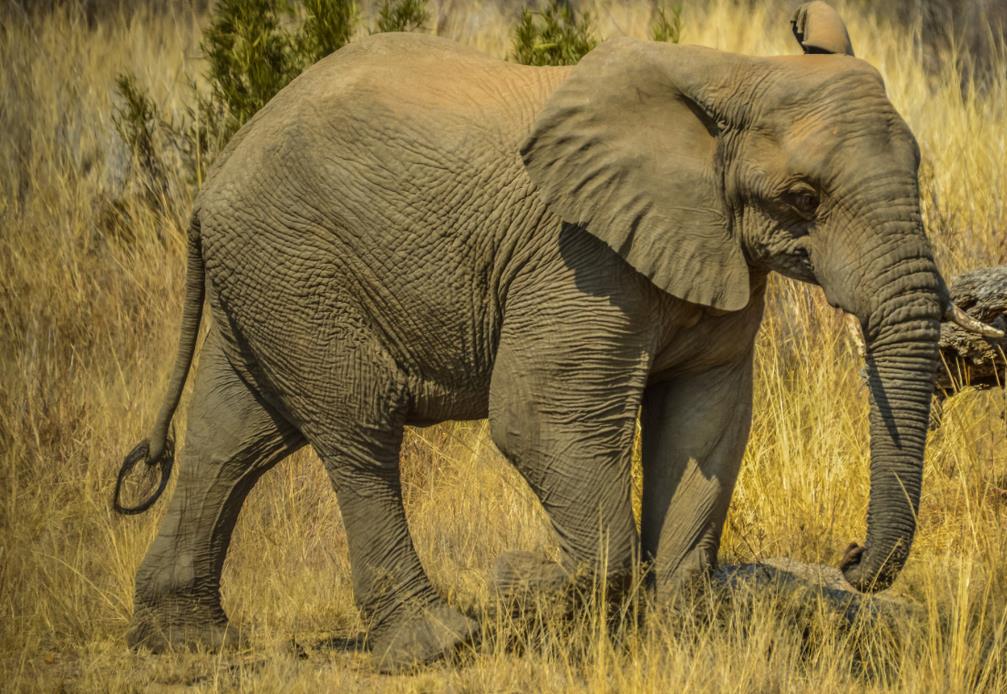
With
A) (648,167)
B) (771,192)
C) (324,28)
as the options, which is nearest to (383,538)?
(648,167)

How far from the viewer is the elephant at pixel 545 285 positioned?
4.14m

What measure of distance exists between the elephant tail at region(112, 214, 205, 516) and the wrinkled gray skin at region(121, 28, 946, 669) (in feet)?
0.06

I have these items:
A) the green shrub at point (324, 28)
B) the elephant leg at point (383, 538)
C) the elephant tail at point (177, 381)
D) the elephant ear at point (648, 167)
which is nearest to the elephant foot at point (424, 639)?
the elephant leg at point (383, 538)

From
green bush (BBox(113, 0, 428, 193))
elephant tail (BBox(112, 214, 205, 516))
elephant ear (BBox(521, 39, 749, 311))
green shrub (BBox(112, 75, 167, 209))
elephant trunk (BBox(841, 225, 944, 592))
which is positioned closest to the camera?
elephant trunk (BBox(841, 225, 944, 592))

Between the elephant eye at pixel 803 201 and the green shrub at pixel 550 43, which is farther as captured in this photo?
the green shrub at pixel 550 43

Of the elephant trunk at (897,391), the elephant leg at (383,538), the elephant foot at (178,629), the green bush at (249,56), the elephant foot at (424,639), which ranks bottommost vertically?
the elephant foot at (178,629)

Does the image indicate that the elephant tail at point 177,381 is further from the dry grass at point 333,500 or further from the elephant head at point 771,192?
the elephant head at point 771,192

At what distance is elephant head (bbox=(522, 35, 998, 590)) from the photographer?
403 cm

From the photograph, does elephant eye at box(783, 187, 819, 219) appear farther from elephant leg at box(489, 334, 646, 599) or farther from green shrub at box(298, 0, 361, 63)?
green shrub at box(298, 0, 361, 63)

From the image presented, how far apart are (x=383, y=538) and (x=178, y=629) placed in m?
0.91

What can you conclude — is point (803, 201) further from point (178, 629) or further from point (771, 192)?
point (178, 629)

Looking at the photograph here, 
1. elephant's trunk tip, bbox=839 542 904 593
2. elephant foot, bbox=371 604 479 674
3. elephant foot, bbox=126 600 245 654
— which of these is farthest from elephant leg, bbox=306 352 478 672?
elephant's trunk tip, bbox=839 542 904 593

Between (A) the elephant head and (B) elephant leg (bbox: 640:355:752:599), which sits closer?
(A) the elephant head

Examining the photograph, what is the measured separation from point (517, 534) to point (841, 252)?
2597mm
